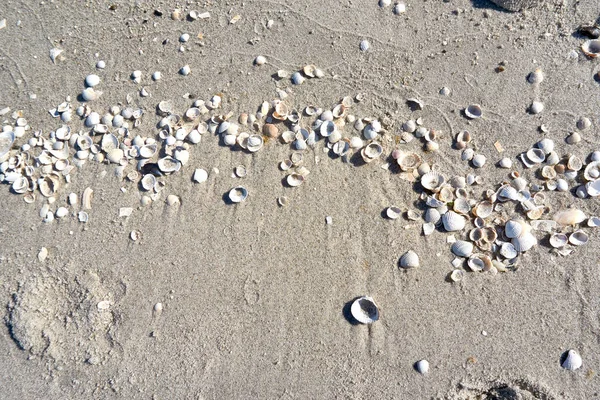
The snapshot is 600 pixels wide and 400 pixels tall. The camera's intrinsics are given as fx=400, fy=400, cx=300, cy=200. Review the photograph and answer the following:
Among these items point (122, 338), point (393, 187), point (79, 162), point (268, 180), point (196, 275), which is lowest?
point (122, 338)

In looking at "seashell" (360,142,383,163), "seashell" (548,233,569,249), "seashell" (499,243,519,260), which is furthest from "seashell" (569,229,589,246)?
"seashell" (360,142,383,163)

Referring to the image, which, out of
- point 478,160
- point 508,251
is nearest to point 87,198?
point 478,160

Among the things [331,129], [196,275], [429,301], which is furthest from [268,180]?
[429,301]

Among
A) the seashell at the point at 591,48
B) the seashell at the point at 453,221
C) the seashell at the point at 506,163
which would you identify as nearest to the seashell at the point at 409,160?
the seashell at the point at 453,221

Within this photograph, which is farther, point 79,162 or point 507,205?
point 79,162

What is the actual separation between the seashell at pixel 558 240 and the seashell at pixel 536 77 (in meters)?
1.19

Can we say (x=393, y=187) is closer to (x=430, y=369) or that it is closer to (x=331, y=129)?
(x=331, y=129)

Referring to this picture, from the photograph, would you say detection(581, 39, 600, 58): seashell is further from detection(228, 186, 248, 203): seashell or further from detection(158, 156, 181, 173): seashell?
detection(158, 156, 181, 173): seashell

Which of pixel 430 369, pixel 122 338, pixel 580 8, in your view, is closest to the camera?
pixel 430 369

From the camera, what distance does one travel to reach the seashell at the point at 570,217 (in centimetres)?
290

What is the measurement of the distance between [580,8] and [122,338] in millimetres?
4347

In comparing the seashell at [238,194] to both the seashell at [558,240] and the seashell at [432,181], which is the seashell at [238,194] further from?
the seashell at [558,240]

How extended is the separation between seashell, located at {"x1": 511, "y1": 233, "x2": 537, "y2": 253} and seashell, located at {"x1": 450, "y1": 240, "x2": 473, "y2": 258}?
0.32 meters

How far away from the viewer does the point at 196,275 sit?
9.88ft
